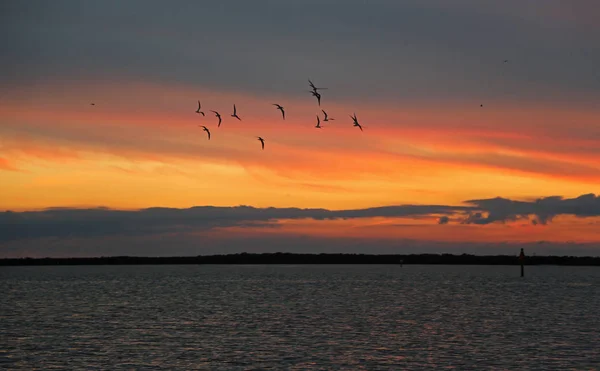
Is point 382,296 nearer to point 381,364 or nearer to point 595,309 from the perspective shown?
point 595,309

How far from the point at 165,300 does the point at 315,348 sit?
46424mm

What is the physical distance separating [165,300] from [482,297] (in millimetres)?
36493

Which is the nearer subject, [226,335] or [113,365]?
[113,365]

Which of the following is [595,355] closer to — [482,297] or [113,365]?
[113,365]

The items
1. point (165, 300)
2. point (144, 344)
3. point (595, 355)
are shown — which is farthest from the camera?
point (165, 300)

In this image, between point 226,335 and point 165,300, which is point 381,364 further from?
point 165,300

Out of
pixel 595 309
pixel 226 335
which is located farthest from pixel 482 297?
pixel 226 335

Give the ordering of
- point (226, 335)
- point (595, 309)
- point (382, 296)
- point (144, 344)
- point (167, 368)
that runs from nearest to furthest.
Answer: point (167, 368) → point (144, 344) → point (226, 335) → point (595, 309) → point (382, 296)

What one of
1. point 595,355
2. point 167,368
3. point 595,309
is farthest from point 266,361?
point 595,309

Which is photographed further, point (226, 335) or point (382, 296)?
point (382, 296)

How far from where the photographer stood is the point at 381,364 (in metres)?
39.3

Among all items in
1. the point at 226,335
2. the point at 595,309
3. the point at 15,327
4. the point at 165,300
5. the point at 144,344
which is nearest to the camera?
the point at 144,344

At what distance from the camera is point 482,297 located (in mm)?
93250

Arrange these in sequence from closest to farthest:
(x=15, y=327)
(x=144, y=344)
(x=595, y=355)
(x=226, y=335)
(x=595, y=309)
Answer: (x=595, y=355) < (x=144, y=344) < (x=226, y=335) < (x=15, y=327) < (x=595, y=309)
